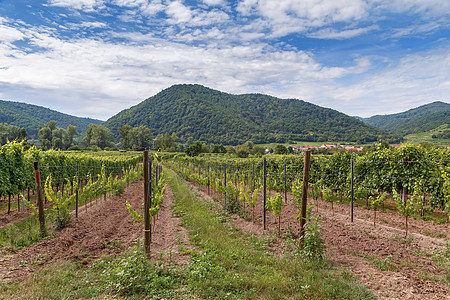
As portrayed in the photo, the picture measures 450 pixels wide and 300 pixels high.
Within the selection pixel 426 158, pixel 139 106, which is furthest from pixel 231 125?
pixel 426 158

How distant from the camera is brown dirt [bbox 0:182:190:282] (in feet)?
16.2

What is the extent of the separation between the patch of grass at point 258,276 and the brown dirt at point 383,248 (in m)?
0.50

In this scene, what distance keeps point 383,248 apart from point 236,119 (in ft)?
383

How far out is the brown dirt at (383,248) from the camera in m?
3.83

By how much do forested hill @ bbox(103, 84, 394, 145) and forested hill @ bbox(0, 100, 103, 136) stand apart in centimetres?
3310

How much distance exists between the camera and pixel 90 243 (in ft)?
20.0

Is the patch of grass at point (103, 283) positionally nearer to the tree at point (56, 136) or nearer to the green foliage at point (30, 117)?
the tree at point (56, 136)

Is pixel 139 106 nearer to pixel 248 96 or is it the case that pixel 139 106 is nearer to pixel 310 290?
pixel 248 96

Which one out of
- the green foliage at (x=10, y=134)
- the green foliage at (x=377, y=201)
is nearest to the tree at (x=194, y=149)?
the green foliage at (x=10, y=134)

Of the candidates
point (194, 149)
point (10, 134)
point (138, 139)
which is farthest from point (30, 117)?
point (194, 149)

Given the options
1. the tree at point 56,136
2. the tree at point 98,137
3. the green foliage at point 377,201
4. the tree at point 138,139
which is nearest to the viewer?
the green foliage at point 377,201

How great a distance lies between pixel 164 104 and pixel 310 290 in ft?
453

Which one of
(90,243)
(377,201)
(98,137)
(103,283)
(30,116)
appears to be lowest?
(90,243)

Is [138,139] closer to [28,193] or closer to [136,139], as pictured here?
[136,139]
